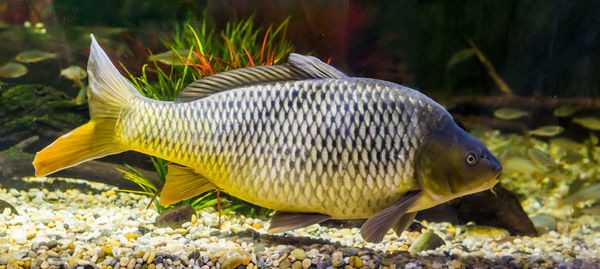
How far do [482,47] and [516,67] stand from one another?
234mm

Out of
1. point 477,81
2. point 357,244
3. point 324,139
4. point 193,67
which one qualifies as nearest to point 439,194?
point 324,139

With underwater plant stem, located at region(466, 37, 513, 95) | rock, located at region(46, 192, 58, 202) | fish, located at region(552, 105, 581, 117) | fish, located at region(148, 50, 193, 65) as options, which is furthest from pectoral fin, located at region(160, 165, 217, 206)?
fish, located at region(552, 105, 581, 117)

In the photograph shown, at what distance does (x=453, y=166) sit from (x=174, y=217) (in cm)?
→ 171

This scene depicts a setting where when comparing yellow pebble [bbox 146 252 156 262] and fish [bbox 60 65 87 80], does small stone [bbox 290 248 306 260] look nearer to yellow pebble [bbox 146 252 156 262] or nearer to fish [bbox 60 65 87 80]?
yellow pebble [bbox 146 252 156 262]

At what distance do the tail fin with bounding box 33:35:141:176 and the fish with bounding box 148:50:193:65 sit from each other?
2.40 ft

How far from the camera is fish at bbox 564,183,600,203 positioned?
3.34 meters

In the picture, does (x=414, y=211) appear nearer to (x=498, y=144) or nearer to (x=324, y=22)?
(x=324, y=22)

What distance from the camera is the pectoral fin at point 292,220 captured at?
1.90 m

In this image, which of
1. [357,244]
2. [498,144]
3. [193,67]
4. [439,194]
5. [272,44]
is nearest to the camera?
[439,194]

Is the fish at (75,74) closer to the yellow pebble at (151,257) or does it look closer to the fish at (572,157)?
the yellow pebble at (151,257)

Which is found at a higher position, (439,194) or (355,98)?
(355,98)

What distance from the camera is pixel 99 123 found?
80.7 inches

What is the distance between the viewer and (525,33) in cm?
261

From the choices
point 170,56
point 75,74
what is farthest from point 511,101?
point 75,74
